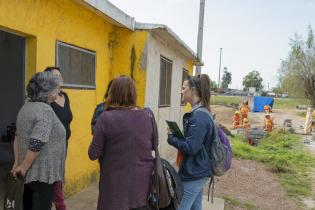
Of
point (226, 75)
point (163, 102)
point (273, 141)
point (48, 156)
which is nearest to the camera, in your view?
point (48, 156)

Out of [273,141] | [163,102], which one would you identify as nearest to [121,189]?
[163,102]

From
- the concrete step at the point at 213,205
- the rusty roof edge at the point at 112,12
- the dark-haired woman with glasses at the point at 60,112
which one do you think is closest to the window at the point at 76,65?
the rusty roof edge at the point at 112,12

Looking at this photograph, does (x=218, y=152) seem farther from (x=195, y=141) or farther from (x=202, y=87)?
(x=202, y=87)

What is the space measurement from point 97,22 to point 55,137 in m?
3.18

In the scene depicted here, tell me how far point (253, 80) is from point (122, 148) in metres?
97.1

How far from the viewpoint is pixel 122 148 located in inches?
102

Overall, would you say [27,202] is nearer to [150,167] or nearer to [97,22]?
[150,167]

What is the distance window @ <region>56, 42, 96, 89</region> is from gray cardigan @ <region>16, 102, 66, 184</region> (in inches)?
75.9

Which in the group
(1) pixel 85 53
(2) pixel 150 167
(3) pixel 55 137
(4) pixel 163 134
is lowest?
(4) pixel 163 134

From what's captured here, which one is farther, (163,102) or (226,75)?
(226,75)

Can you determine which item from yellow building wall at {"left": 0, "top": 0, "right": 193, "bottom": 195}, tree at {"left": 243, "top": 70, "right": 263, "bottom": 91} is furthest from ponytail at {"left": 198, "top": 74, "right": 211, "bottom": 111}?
tree at {"left": 243, "top": 70, "right": 263, "bottom": 91}

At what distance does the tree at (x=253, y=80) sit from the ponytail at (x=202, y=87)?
312 ft

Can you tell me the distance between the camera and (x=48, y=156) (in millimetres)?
2814

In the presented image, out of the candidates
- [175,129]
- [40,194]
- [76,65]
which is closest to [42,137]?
[40,194]
